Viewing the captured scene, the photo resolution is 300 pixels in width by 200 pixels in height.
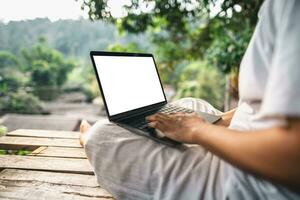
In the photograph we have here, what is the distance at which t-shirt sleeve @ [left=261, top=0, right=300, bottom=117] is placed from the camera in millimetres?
625

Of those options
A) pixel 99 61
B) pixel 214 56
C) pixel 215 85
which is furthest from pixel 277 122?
pixel 215 85

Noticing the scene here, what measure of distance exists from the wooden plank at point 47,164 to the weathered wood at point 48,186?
0.14 ft

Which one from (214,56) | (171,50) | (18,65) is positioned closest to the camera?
(214,56)

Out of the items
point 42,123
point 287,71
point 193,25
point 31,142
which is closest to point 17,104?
point 42,123

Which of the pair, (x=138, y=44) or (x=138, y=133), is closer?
(x=138, y=133)

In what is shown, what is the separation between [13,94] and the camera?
8.01m

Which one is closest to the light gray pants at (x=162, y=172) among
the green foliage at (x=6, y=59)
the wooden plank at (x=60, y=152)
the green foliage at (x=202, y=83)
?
the wooden plank at (x=60, y=152)

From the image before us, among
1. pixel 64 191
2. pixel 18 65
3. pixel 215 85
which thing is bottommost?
pixel 215 85

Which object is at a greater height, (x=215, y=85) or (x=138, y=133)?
(x=138, y=133)

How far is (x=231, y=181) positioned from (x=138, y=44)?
541 centimetres

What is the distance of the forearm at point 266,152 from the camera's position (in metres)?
0.64

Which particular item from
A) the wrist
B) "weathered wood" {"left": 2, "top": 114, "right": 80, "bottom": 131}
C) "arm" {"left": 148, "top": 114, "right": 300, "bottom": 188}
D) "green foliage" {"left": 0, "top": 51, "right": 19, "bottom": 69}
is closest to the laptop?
the wrist

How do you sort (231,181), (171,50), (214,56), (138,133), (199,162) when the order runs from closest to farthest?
(231,181) → (199,162) → (138,133) → (214,56) → (171,50)

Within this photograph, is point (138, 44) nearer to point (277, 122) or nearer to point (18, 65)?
point (277, 122)
